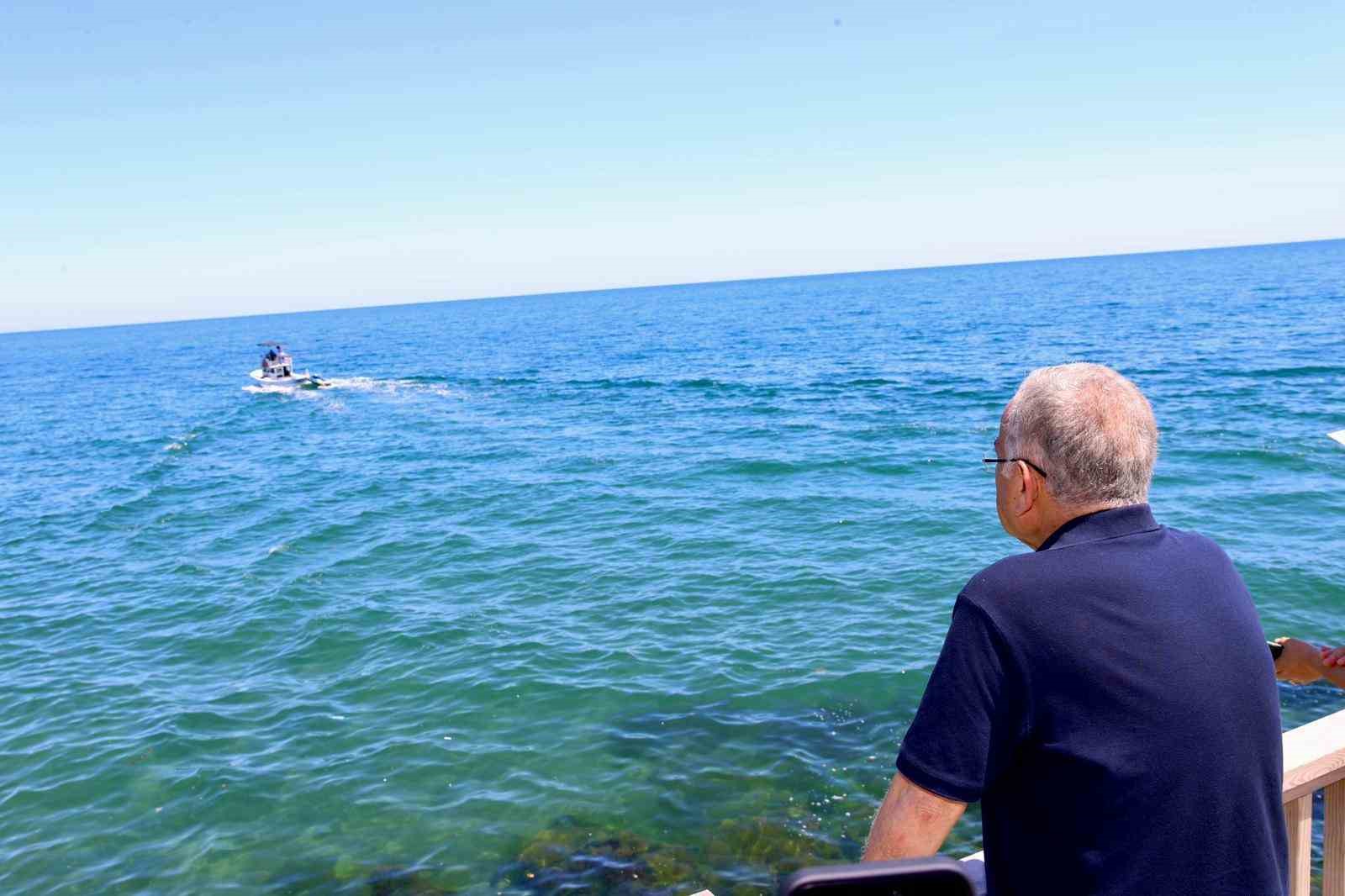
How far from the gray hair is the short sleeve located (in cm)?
49

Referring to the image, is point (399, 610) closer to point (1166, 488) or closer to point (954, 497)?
point (954, 497)

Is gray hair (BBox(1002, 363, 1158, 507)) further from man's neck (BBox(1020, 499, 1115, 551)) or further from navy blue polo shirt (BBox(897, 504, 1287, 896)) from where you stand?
navy blue polo shirt (BBox(897, 504, 1287, 896))

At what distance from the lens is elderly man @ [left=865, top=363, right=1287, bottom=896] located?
198 centimetres

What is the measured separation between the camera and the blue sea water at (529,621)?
8828 millimetres

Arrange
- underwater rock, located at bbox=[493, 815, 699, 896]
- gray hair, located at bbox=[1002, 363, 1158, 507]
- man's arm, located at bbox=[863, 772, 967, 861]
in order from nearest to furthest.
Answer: man's arm, located at bbox=[863, 772, 967, 861], gray hair, located at bbox=[1002, 363, 1158, 507], underwater rock, located at bbox=[493, 815, 699, 896]

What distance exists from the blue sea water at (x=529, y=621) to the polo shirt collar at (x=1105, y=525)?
650 cm

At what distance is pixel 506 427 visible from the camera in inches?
1364

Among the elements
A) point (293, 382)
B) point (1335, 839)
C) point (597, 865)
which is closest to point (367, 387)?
point (293, 382)

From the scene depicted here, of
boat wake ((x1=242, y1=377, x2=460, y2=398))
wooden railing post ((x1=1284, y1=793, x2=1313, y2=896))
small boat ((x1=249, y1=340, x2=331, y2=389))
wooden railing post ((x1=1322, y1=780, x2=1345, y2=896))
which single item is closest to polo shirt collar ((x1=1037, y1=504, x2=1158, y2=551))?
wooden railing post ((x1=1284, y1=793, x2=1313, y2=896))

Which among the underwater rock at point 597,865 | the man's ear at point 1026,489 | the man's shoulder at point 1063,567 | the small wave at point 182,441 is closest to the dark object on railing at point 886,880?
the man's shoulder at point 1063,567

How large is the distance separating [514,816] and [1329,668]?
306 inches

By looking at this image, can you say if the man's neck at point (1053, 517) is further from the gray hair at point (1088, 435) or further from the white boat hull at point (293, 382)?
the white boat hull at point (293, 382)

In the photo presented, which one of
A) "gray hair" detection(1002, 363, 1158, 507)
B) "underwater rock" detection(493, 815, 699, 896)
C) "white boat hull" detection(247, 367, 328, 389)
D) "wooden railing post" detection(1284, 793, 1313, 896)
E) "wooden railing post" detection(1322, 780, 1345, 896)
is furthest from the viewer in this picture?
"white boat hull" detection(247, 367, 328, 389)

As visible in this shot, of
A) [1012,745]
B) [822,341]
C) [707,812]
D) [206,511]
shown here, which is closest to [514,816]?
[707,812]
